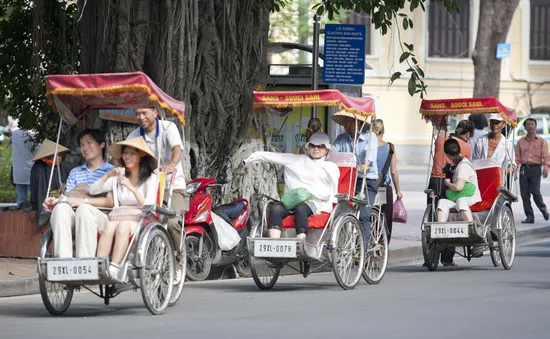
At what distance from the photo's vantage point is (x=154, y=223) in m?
10.3

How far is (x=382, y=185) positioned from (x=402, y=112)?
33.2 m

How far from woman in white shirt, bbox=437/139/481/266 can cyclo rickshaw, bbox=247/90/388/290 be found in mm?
961

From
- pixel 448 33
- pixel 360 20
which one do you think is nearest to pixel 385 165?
pixel 360 20

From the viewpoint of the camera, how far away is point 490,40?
31.4 m

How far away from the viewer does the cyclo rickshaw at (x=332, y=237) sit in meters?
11.9

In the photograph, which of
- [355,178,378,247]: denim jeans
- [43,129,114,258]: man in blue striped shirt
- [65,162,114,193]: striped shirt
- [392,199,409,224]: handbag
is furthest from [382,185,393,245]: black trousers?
[43,129,114,258]: man in blue striped shirt

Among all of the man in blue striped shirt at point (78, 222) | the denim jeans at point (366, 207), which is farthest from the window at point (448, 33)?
the man in blue striped shirt at point (78, 222)

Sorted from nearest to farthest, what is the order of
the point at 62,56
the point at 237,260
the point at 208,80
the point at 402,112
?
the point at 237,260
the point at 208,80
the point at 62,56
the point at 402,112

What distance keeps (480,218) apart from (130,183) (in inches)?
211

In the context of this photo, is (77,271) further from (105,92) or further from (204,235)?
(204,235)

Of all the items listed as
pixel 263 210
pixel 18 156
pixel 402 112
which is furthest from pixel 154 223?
pixel 402 112

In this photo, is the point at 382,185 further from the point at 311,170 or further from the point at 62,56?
the point at 62,56

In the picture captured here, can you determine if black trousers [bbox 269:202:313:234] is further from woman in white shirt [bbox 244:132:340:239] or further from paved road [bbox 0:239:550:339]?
paved road [bbox 0:239:550:339]

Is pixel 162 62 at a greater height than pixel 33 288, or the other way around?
pixel 162 62
